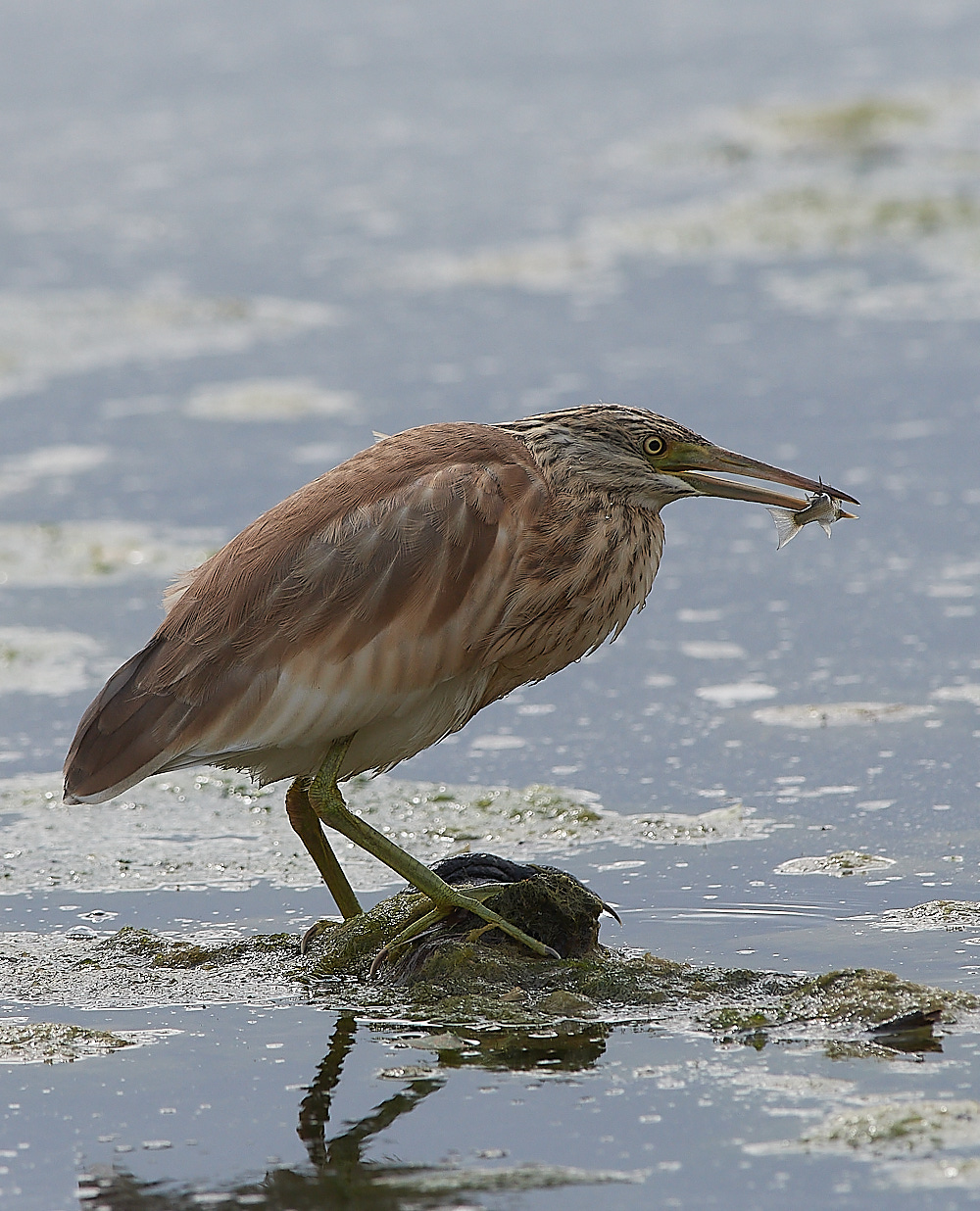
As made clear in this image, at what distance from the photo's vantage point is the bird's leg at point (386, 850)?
482cm

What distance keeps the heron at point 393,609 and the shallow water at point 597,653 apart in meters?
0.53

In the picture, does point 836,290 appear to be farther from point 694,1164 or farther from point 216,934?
point 694,1164

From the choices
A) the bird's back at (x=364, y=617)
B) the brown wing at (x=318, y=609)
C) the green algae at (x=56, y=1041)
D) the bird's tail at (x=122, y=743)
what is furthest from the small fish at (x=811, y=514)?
the green algae at (x=56, y=1041)

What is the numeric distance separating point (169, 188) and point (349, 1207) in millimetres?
12959

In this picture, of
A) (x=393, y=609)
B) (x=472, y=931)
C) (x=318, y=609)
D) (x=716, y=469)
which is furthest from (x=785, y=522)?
(x=472, y=931)

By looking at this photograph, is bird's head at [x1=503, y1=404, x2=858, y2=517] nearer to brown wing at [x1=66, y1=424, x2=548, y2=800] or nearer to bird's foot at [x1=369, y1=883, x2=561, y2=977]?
brown wing at [x1=66, y1=424, x2=548, y2=800]

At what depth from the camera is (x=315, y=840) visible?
5234 millimetres

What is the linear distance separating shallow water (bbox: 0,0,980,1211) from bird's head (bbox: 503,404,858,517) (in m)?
1.03

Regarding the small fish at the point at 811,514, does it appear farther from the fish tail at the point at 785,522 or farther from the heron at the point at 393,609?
the heron at the point at 393,609

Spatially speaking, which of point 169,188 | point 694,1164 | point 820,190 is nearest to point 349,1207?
point 694,1164

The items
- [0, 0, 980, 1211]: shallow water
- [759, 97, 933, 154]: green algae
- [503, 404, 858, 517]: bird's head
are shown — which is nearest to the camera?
[0, 0, 980, 1211]: shallow water

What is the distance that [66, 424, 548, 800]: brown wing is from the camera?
15.9ft

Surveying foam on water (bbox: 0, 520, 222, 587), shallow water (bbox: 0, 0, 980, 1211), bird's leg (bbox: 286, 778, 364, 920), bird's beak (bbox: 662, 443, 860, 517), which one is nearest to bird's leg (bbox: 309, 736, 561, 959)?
bird's leg (bbox: 286, 778, 364, 920)

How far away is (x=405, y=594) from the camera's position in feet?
16.2
